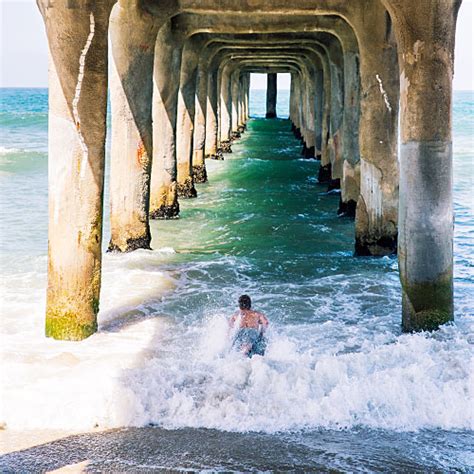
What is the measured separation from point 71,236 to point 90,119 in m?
1.12

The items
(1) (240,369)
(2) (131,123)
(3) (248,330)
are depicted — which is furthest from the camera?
(2) (131,123)

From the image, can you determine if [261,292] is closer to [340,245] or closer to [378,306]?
[378,306]

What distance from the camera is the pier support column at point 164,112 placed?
13.9 m

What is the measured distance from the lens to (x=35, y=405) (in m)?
5.92

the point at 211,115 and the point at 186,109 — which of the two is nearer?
the point at 186,109

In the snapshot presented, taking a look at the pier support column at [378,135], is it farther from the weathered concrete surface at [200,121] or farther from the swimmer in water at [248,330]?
the weathered concrete surface at [200,121]

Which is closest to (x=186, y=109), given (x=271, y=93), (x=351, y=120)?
(x=351, y=120)

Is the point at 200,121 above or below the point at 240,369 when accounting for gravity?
above

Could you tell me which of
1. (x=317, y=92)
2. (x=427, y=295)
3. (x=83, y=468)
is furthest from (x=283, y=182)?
(x=83, y=468)

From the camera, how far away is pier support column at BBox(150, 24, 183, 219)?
45.6 ft

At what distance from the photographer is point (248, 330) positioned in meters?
7.05

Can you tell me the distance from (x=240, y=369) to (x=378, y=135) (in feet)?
18.2

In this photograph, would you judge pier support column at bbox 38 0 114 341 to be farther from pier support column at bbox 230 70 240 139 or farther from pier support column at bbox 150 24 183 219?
pier support column at bbox 230 70 240 139

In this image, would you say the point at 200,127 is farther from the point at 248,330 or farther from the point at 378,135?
the point at 248,330
